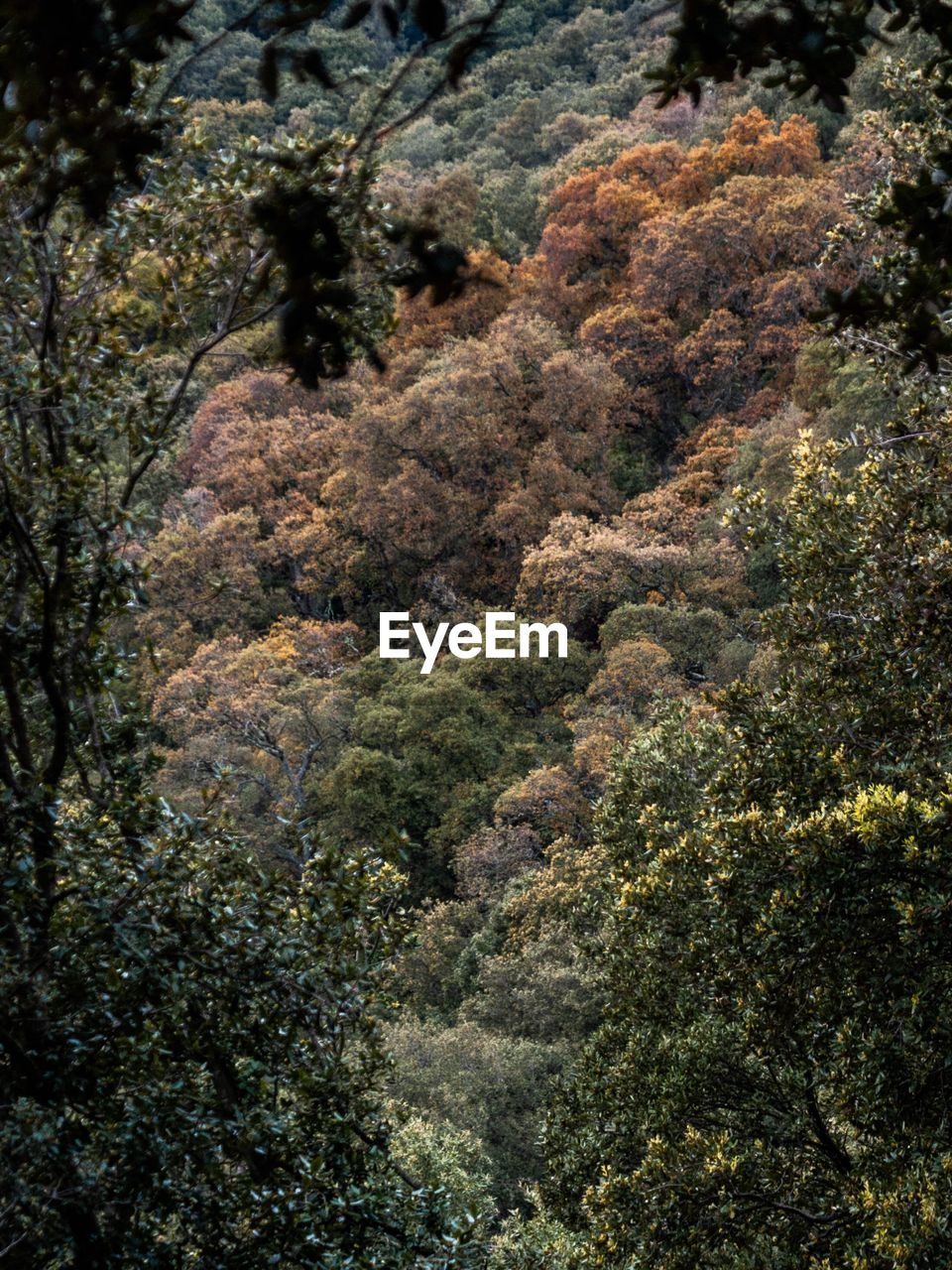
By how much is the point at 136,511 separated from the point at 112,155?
2.55 metres

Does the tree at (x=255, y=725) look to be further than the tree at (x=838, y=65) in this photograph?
Yes

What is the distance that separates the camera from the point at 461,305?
108 ft

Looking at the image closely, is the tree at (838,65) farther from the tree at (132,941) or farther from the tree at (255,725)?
the tree at (255,725)

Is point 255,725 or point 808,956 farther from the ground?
point 808,956

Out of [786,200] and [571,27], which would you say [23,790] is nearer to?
[786,200]

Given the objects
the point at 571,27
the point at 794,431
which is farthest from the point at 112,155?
the point at 571,27

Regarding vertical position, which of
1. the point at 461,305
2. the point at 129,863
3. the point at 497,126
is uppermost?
the point at 497,126

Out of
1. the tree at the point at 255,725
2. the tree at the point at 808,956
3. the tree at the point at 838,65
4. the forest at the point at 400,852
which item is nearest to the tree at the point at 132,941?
the forest at the point at 400,852

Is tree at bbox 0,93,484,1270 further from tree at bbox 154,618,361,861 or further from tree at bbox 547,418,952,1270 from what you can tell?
tree at bbox 154,618,361,861

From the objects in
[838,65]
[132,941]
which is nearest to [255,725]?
[132,941]

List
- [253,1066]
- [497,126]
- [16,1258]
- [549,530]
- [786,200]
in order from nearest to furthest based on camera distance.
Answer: [16,1258]
[253,1066]
[549,530]
[786,200]
[497,126]

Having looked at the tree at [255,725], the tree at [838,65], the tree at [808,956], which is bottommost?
the tree at [255,725]

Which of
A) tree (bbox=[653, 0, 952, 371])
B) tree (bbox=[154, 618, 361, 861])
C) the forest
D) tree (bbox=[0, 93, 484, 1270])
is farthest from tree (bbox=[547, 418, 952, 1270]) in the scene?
tree (bbox=[154, 618, 361, 861])

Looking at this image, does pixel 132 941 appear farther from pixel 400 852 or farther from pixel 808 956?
pixel 808 956
